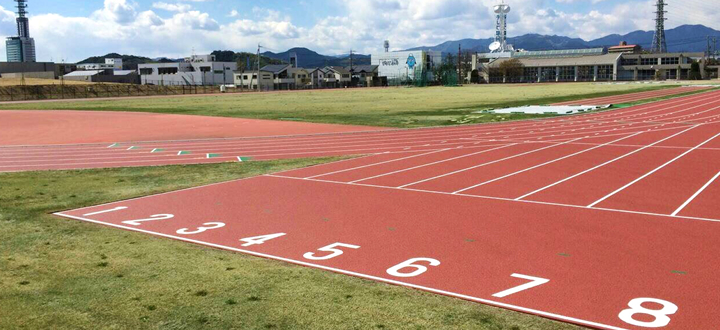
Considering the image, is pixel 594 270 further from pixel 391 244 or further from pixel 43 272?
pixel 43 272

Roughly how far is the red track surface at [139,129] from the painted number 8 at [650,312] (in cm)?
2039

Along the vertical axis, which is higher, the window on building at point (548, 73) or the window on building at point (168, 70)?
the window on building at point (168, 70)

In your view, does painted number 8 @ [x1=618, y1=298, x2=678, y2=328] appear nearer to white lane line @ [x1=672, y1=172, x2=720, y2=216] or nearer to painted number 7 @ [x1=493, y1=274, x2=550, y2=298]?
painted number 7 @ [x1=493, y1=274, x2=550, y2=298]

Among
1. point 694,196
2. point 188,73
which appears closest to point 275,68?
point 188,73

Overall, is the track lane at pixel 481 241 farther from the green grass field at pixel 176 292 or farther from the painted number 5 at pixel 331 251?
the green grass field at pixel 176 292

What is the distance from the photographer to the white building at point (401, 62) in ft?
469

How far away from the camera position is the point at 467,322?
554 cm

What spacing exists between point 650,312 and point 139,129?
27.2 meters

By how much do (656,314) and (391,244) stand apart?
11.8 ft

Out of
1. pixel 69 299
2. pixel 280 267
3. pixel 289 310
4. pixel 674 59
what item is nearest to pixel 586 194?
pixel 280 267

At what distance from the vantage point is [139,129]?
29.1m

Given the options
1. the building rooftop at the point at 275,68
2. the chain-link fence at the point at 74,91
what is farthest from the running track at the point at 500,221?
the building rooftop at the point at 275,68

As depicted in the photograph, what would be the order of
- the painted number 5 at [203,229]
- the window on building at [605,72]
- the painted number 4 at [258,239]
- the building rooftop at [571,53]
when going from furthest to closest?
1. the building rooftop at [571,53]
2. the window on building at [605,72]
3. the painted number 5 at [203,229]
4. the painted number 4 at [258,239]

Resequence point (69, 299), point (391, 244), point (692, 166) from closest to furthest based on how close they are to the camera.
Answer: point (69, 299) < point (391, 244) < point (692, 166)
